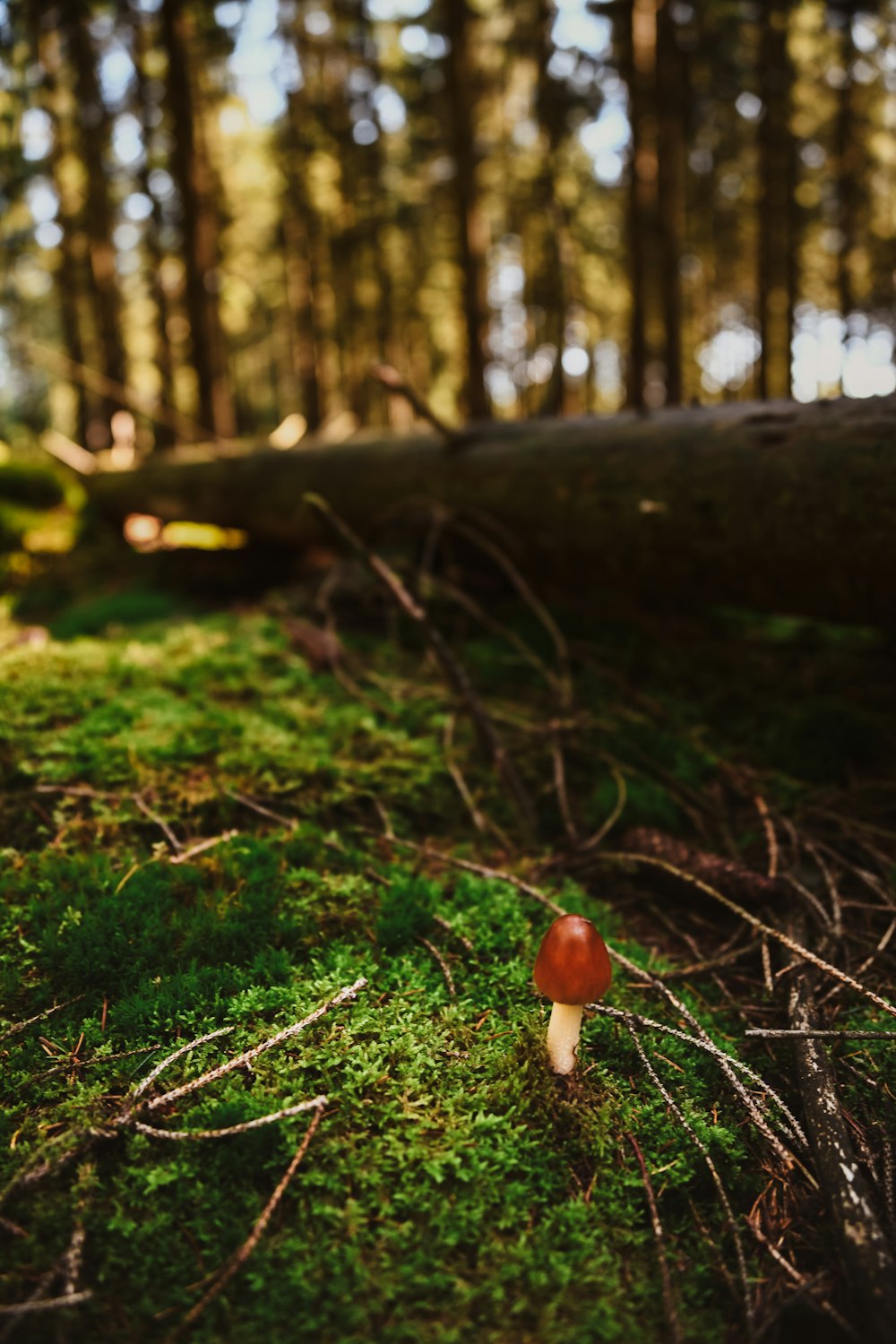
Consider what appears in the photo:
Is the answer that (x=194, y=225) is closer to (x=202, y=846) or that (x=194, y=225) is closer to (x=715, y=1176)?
(x=202, y=846)

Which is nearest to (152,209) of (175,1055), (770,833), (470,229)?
(470,229)

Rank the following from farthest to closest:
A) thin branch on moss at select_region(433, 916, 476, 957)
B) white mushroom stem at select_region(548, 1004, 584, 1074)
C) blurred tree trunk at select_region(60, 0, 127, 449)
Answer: blurred tree trunk at select_region(60, 0, 127, 449)
thin branch on moss at select_region(433, 916, 476, 957)
white mushroom stem at select_region(548, 1004, 584, 1074)

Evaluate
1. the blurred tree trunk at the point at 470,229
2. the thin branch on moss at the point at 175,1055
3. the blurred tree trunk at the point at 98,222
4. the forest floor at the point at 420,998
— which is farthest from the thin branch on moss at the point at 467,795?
the blurred tree trunk at the point at 98,222

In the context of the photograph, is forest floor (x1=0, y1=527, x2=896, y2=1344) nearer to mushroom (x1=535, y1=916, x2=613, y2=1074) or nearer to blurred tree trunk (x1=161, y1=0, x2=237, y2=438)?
mushroom (x1=535, y1=916, x2=613, y2=1074)

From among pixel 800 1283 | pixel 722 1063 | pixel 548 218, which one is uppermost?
pixel 548 218

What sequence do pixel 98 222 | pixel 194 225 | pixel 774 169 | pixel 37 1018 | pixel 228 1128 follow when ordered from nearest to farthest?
pixel 228 1128
pixel 37 1018
pixel 194 225
pixel 98 222
pixel 774 169

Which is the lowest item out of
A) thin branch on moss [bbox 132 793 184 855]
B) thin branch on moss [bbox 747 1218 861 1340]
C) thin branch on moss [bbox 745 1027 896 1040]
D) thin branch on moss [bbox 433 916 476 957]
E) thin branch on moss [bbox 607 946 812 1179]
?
thin branch on moss [bbox 747 1218 861 1340]

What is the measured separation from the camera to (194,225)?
10.1 meters

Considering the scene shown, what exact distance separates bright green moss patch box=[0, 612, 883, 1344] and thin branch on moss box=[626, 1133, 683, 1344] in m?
0.02

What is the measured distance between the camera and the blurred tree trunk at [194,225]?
31.1ft

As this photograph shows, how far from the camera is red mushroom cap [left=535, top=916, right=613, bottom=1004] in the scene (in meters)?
1.93

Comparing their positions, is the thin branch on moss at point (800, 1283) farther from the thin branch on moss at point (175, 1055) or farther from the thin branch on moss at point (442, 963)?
the thin branch on moss at point (175, 1055)

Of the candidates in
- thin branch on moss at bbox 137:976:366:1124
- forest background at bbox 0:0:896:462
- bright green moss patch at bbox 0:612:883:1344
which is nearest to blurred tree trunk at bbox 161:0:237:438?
forest background at bbox 0:0:896:462

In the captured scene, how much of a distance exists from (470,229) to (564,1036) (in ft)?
37.0
